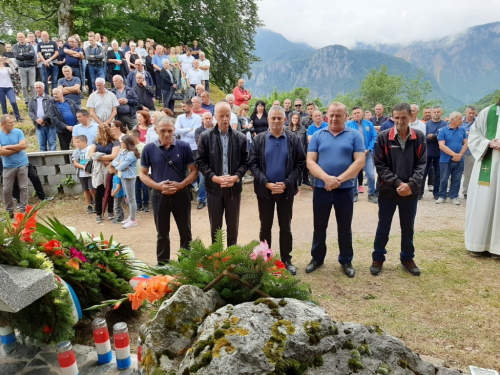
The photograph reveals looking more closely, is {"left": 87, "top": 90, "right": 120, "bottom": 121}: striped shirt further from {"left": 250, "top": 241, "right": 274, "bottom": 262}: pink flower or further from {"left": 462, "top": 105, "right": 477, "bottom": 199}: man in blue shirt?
{"left": 462, "top": 105, "right": 477, "bottom": 199}: man in blue shirt

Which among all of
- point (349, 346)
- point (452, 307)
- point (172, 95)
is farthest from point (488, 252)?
point (172, 95)

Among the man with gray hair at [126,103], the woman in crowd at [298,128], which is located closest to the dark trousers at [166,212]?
the woman in crowd at [298,128]

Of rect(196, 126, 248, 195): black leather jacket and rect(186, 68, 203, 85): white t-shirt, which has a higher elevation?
rect(186, 68, 203, 85): white t-shirt

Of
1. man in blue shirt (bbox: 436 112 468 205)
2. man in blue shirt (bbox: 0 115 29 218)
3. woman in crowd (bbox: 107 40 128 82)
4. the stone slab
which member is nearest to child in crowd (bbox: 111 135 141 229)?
man in blue shirt (bbox: 0 115 29 218)

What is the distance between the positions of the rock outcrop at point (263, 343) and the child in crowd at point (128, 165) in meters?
5.89

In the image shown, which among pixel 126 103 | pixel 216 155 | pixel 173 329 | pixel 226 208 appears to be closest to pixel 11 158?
pixel 126 103

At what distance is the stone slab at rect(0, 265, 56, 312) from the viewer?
218 cm

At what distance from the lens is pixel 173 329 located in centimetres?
177

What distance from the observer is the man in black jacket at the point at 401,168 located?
15.3 feet

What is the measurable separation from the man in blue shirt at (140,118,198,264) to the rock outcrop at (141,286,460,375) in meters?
3.01

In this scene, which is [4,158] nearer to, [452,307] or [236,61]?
[452,307]

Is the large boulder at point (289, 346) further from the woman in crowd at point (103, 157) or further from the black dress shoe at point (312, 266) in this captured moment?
the woman in crowd at point (103, 157)

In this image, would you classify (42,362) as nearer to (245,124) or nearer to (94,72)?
(245,124)

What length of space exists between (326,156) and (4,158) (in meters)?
7.22
